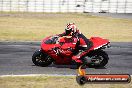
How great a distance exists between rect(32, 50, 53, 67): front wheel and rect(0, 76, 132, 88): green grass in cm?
222

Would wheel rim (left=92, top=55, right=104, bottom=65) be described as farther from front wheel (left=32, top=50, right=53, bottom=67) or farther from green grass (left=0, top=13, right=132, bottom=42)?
green grass (left=0, top=13, right=132, bottom=42)

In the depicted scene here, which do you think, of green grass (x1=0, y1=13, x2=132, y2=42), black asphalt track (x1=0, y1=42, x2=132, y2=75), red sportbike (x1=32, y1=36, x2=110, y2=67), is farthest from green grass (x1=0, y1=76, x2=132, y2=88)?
green grass (x1=0, y1=13, x2=132, y2=42)

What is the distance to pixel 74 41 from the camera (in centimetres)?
1524

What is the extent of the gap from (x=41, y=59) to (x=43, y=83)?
322 centimetres

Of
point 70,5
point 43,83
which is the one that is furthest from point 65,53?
point 70,5

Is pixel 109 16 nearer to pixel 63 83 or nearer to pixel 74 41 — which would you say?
pixel 74 41

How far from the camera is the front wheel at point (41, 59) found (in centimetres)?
1537

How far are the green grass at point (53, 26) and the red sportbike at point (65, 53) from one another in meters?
8.27

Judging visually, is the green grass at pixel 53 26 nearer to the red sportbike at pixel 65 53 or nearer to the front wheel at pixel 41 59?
the front wheel at pixel 41 59

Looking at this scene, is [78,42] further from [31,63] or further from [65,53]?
[31,63]

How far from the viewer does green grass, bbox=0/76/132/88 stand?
39.2ft

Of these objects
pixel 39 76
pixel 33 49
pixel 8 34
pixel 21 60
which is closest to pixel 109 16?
pixel 8 34

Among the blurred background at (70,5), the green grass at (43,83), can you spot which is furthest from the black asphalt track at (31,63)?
the blurred background at (70,5)

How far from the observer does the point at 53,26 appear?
30219 mm
